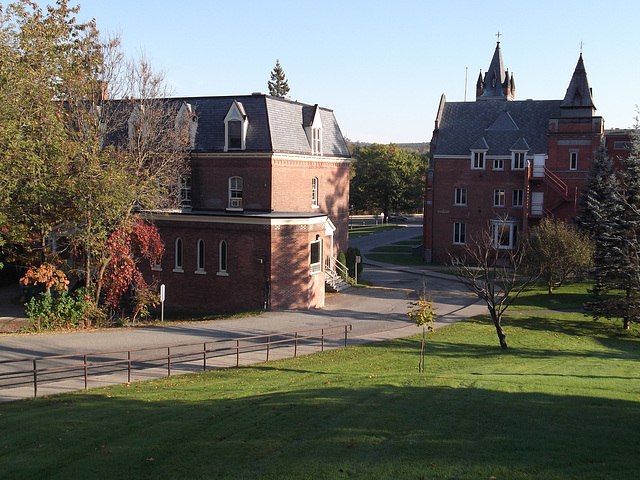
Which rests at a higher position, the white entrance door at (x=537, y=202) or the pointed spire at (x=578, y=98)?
the pointed spire at (x=578, y=98)

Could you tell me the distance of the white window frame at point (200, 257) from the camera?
31.7 metres

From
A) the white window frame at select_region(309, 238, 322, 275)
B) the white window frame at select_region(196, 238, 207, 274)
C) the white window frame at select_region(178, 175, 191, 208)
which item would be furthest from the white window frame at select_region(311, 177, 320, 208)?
the white window frame at select_region(196, 238, 207, 274)

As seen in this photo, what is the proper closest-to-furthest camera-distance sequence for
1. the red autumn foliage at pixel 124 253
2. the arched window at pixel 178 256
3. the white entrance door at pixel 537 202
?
1. the red autumn foliage at pixel 124 253
2. the arched window at pixel 178 256
3. the white entrance door at pixel 537 202

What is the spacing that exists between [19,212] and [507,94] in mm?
62133

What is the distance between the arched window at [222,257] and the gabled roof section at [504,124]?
29.5m

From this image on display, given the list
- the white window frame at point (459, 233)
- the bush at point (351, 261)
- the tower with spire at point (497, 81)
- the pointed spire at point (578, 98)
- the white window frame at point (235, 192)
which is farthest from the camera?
the tower with spire at point (497, 81)

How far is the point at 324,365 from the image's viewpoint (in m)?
19.5

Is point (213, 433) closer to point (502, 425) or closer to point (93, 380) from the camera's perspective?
point (502, 425)

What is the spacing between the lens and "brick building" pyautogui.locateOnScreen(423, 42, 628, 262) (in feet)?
160

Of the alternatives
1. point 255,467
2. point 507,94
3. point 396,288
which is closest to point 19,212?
point 255,467

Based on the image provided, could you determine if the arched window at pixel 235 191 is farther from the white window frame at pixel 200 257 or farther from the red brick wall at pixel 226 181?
the white window frame at pixel 200 257

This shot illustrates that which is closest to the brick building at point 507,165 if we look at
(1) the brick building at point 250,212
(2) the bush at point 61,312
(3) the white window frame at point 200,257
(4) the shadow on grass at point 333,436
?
(1) the brick building at point 250,212

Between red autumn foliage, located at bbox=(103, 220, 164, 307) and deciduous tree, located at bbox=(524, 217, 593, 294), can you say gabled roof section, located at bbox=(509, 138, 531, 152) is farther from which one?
red autumn foliage, located at bbox=(103, 220, 164, 307)

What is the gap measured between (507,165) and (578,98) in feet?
25.4
